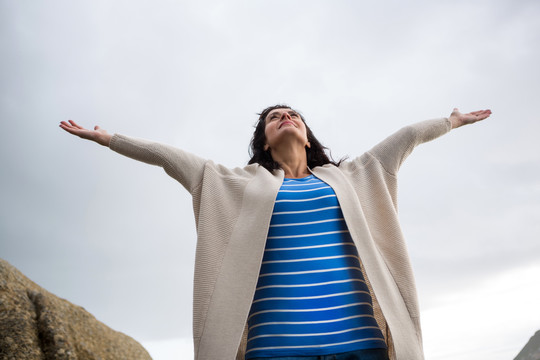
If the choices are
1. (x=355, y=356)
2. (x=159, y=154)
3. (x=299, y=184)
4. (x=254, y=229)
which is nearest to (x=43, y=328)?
(x=159, y=154)

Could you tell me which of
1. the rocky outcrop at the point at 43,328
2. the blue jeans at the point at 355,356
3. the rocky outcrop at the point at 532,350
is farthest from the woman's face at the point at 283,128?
the rocky outcrop at the point at 532,350

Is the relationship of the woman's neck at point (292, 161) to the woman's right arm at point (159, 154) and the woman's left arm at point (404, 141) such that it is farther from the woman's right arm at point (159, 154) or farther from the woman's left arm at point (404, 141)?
the woman's right arm at point (159, 154)

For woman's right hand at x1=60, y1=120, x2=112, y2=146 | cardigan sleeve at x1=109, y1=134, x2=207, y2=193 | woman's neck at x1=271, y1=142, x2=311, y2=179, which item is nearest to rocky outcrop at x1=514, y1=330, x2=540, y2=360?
woman's neck at x1=271, y1=142, x2=311, y2=179

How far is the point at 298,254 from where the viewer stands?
7.73ft

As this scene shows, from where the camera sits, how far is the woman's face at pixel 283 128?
3.18 m

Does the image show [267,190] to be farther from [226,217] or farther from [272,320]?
[272,320]

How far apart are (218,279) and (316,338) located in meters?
0.65

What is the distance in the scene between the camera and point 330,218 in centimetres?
255

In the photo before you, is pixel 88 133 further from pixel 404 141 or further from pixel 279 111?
pixel 404 141

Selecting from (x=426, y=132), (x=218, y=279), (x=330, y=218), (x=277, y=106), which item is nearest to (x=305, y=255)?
(x=330, y=218)

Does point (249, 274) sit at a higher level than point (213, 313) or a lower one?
higher

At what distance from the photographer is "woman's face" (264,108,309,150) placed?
10.4 ft

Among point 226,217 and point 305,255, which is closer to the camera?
point 305,255

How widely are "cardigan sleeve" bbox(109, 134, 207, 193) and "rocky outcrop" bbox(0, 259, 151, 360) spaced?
2439 millimetres
